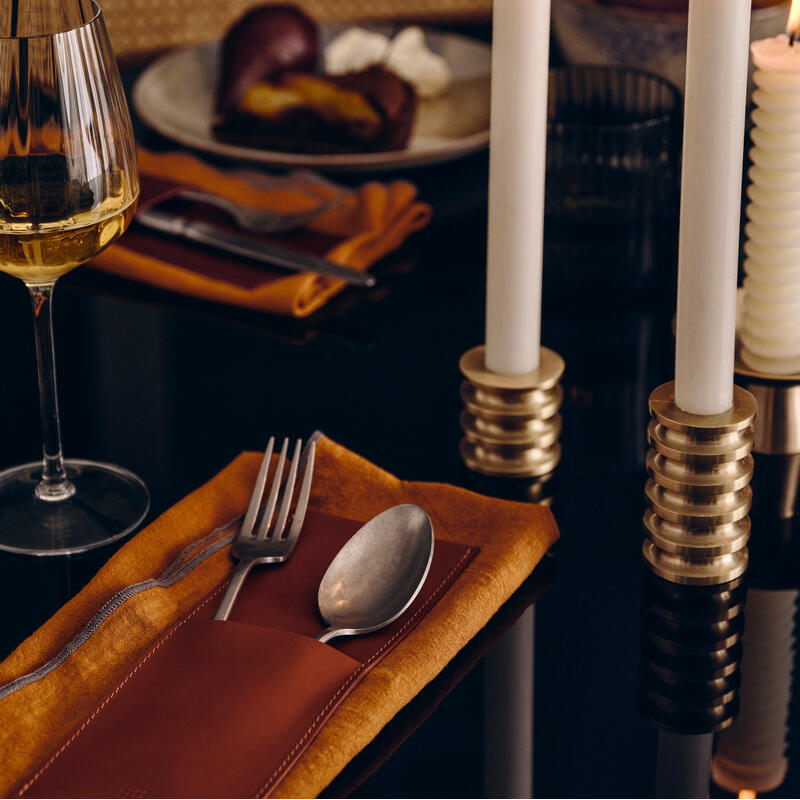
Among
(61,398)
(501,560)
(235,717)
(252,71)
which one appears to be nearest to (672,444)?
(501,560)

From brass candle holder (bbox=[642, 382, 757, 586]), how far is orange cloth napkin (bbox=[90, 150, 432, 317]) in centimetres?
39

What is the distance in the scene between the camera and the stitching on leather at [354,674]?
0.54m

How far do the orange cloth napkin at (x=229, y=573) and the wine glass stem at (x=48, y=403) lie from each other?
0.32 ft

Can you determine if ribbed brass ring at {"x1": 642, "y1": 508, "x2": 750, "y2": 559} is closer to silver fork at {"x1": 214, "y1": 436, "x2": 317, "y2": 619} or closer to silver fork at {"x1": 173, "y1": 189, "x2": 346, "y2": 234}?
silver fork at {"x1": 214, "y1": 436, "x2": 317, "y2": 619}

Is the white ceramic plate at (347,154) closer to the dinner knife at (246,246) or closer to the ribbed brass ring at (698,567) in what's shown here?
the dinner knife at (246,246)

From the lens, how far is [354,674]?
0.60 metres

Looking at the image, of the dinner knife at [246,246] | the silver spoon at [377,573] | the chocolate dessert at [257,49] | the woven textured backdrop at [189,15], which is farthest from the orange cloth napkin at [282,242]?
the woven textured backdrop at [189,15]

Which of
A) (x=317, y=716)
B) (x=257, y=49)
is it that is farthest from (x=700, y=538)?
(x=257, y=49)

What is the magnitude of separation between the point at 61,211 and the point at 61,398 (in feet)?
0.80

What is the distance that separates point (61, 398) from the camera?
0.92m

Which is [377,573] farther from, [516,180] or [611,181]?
[611,181]

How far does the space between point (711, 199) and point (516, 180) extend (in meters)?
0.13

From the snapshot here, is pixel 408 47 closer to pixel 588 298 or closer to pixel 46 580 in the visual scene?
pixel 588 298

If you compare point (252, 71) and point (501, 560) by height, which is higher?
point (252, 71)
